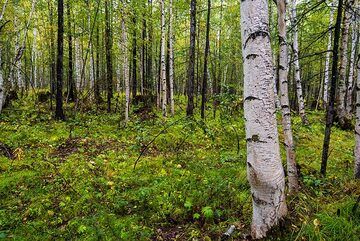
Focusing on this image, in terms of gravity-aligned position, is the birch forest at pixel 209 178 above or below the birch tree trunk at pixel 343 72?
below

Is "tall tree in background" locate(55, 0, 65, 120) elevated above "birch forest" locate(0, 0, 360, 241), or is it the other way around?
"tall tree in background" locate(55, 0, 65, 120)

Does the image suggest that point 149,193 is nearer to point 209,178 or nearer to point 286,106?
point 209,178

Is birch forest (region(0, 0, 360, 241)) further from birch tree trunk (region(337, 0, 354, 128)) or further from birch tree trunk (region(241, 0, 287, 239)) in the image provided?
birch tree trunk (region(337, 0, 354, 128))

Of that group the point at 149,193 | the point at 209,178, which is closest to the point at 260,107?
the point at 149,193

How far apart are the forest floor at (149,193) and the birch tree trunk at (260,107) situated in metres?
0.51

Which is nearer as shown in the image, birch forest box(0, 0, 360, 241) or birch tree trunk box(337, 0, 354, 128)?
birch forest box(0, 0, 360, 241)

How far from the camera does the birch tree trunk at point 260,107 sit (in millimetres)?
2223

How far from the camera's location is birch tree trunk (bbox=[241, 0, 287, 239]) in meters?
2.22


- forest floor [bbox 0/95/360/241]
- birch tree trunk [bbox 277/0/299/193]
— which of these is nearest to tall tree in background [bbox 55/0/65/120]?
forest floor [bbox 0/95/360/241]

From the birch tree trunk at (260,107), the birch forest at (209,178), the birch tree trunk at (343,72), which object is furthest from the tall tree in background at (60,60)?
the birch tree trunk at (343,72)

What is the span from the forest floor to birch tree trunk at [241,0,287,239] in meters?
0.51

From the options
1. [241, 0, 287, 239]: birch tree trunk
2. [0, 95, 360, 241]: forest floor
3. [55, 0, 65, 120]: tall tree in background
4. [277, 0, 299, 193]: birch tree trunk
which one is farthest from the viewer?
[55, 0, 65, 120]: tall tree in background

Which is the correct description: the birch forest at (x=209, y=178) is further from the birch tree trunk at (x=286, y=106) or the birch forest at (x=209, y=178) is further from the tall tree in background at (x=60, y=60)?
the tall tree in background at (x=60, y=60)

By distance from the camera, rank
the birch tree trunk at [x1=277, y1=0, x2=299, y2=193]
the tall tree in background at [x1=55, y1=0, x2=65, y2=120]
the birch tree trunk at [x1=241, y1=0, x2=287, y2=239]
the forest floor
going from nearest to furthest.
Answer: the birch tree trunk at [x1=241, y1=0, x2=287, y2=239] → the forest floor → the birch tree trunk at [x1=277, y1=0, x2=299, y2=193] → the tall tree in background at [x1=55, y1=0, x2=65, y2=120]
